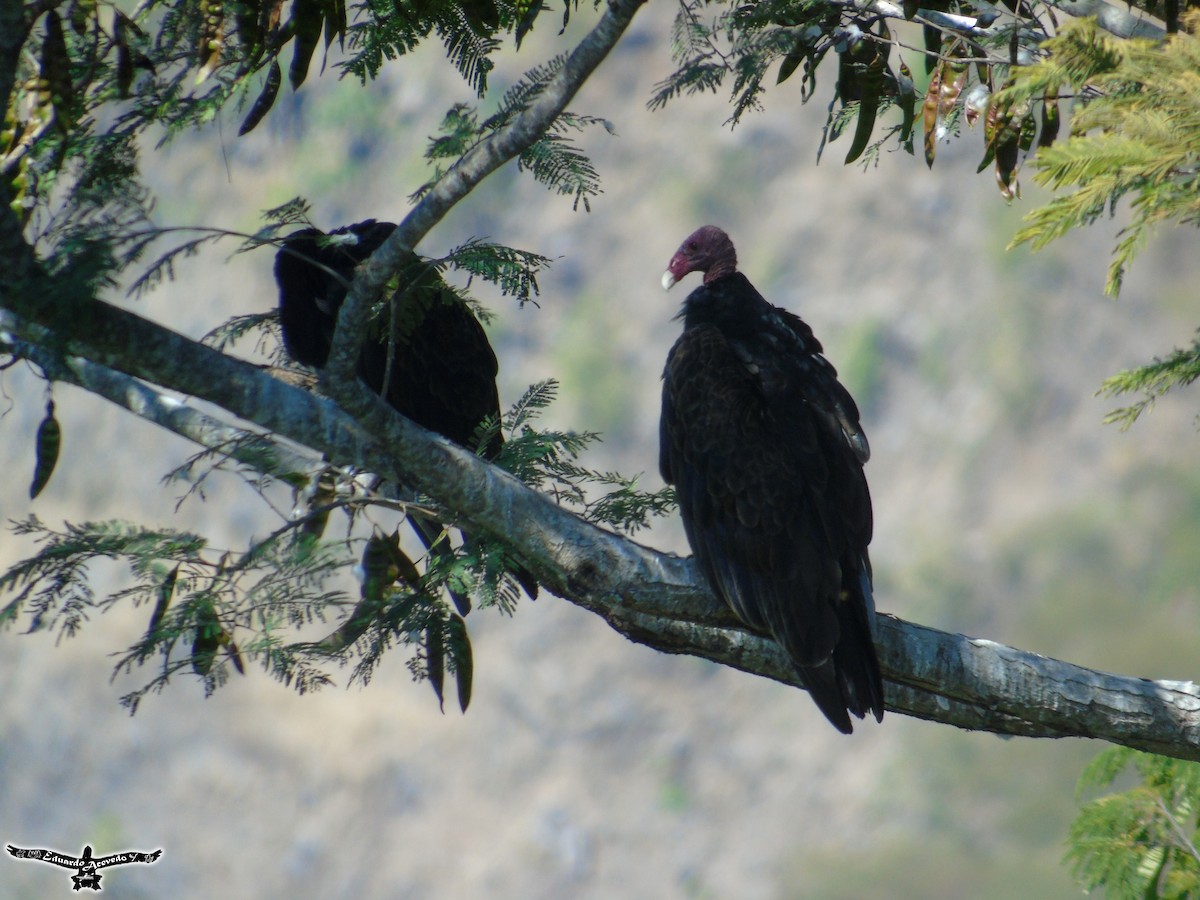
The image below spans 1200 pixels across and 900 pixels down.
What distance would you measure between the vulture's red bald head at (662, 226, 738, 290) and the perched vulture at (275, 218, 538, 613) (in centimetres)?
71

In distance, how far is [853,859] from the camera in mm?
19016

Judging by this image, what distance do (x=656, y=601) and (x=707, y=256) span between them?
1.66 metres

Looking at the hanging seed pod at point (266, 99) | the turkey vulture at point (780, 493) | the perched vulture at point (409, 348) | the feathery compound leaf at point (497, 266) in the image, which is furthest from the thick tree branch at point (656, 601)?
the perched vulture at point (409, 348)

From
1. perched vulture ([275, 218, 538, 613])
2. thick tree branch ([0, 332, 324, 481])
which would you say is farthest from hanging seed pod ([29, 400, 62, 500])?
perched vulture ([275, 218, 538, 613])

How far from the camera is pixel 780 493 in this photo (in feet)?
9.56

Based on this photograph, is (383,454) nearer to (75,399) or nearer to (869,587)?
(869,587)

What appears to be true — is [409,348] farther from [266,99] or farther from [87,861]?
[87,861]

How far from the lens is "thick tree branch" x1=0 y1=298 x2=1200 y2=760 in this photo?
95.5 inches

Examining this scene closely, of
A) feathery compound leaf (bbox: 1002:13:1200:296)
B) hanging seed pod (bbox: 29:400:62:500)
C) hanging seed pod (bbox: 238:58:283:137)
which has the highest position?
hanging seed pod (bbox: 238:58:283:137)

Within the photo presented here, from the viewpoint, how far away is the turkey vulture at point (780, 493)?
108 inches

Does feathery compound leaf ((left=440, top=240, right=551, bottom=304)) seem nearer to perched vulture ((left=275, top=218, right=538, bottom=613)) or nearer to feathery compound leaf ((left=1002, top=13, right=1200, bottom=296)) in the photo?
feathery compound leaf ((left=1002, top=13, right=1200, bottom=296))

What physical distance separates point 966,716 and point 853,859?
1769 centimetres

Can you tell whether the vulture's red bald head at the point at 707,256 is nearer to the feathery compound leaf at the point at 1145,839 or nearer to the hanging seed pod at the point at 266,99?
the hanging seed pod at the point at 266,99

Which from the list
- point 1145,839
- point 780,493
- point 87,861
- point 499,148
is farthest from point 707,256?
point 87,861
